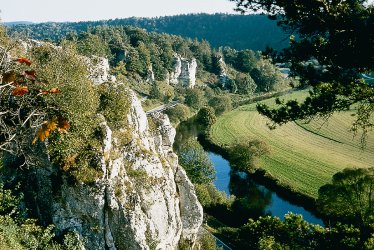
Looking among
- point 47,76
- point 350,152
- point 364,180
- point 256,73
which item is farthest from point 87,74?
point 256,73

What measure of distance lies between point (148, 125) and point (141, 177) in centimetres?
498

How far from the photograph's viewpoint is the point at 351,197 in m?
31.5

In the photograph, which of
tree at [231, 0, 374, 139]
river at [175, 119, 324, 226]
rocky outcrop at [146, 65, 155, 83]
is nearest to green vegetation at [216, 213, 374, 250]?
river at [175, 119, 324, 226]

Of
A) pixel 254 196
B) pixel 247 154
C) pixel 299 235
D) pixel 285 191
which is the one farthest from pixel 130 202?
pixel 247 154

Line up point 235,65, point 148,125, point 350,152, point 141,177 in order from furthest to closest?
1. point 235,65
2. point 350,152
3. point 148,125
4. point 141,177

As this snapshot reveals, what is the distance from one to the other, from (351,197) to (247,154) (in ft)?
74.3

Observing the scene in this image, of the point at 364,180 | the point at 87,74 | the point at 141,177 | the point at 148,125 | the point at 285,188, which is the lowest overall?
the point at 285,188

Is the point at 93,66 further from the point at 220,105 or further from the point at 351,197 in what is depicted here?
the point at 220,105

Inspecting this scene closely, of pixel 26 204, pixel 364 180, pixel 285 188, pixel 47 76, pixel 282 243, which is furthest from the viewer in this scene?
pixel 285 188

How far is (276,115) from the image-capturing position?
13242 millimetres

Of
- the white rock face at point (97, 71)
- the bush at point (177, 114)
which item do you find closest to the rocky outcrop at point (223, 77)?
the bush at point (177, 114)

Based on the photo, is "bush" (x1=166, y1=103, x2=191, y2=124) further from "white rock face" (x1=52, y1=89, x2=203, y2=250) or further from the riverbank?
"white rock face" (x1=52, y1=89, x2=203, y2=250)

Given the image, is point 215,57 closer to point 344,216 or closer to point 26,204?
point 344,216

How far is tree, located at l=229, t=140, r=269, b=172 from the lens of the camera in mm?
53188
